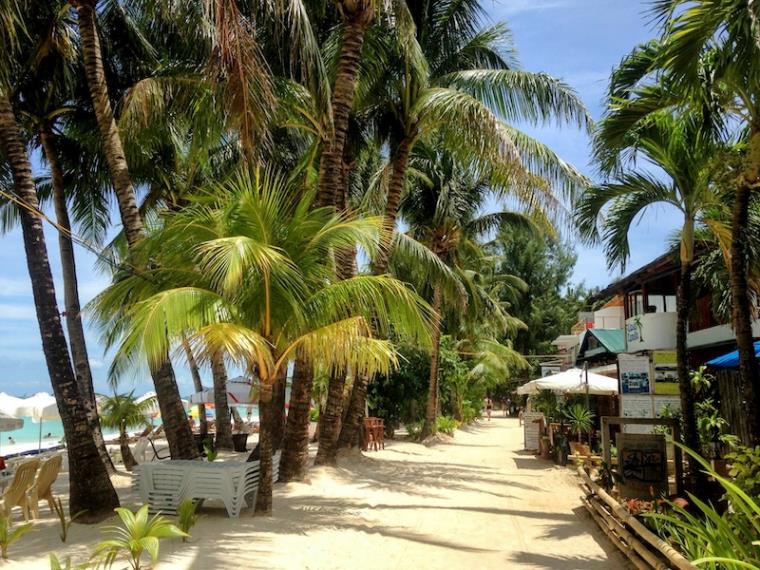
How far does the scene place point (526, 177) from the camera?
10484 mm

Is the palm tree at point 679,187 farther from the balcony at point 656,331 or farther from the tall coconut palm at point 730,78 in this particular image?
the balcony at point 656,331

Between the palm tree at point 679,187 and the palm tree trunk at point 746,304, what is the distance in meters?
0.79

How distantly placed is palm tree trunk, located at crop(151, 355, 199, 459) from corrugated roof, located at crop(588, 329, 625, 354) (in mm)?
14725

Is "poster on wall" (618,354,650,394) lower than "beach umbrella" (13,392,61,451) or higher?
higher

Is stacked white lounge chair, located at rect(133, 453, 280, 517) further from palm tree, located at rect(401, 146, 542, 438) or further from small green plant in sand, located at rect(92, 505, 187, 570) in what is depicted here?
palm tree, located at rect(401, 146, 542, 438)

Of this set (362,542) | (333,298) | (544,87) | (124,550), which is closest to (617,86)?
(544,87)

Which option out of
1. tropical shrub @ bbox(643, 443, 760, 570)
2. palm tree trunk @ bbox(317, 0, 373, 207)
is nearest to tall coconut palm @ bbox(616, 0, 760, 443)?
tropical shrub @ bbox(643, 443, 760, 570)

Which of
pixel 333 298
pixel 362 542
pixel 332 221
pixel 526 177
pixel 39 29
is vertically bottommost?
pixel 362 542

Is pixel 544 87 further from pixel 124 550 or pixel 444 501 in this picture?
pixel 124 550

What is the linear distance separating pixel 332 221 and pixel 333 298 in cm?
95

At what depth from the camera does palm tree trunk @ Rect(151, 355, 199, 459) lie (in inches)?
366

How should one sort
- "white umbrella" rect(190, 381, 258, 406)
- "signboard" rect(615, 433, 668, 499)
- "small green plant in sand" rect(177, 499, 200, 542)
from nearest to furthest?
"small green plant in sand" rect(177, 499, 200, 542)
"signboard" rect(615, 433, 668, 499)
"white umbrella" rect(190, 381, 258, 406)

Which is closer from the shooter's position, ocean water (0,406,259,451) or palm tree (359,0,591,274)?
palm tree (359,0,591,274)

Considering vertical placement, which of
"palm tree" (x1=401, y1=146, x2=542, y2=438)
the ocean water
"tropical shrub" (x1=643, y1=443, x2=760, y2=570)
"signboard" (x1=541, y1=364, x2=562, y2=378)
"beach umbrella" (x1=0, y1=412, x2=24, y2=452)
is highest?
"palm tree" (x1=401, y1=146, x2=542, y2=438)
